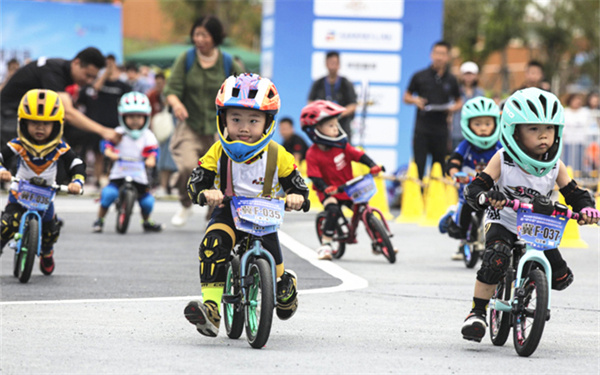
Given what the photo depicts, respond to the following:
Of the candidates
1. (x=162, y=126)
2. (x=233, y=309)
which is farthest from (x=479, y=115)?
(x=162, y=126)

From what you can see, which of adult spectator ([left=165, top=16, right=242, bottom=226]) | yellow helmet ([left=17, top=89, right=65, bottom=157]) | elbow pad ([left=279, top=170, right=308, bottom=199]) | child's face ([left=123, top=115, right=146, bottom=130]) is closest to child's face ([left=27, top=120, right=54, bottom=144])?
yellow helmet ([left=17, top=89, right=65, bottom=157])

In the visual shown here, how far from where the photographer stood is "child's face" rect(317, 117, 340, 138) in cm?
1231

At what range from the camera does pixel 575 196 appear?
729cm

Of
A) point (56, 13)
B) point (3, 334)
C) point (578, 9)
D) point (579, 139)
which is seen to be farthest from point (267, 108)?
point (578, 9)

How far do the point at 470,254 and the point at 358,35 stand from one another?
439 inches

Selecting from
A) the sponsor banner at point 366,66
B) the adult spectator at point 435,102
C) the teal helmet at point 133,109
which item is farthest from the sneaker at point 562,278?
the sponsor banner at point 366,66

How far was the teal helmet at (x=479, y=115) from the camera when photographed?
1169 cm

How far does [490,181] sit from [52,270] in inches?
190

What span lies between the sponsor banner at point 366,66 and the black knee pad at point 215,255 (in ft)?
49.0

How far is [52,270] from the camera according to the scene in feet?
35.0

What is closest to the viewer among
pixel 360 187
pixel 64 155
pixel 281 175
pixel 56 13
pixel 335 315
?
pixel 281 175

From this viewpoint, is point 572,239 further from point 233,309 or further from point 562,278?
point 233,309

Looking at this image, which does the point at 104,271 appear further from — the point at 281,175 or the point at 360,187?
the point at 281,175

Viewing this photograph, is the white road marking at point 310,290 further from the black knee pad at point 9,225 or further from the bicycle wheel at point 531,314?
the bicycle wheel at point 531,314
